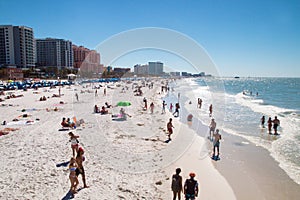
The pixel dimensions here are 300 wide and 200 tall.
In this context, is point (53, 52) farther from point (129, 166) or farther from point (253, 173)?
point (253, 173)

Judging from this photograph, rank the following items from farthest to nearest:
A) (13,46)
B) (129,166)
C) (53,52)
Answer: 1. (53,52)
2. (13,46)
3. (129,166)

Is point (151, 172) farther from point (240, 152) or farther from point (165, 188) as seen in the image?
point (240, 152)

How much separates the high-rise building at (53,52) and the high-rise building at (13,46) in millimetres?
17685

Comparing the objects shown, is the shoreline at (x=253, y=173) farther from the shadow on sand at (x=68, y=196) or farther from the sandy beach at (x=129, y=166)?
the shadow on sand at (x=68, y=196)

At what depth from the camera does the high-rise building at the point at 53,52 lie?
10937 cm

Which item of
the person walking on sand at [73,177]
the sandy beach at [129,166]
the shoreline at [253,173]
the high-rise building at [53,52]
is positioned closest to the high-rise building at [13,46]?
the high-rise building at [53,52]

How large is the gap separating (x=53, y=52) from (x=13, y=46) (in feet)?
77.1

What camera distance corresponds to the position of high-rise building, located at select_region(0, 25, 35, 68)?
3430 inches

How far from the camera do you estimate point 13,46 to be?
87812 mm

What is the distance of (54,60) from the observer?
111562mm

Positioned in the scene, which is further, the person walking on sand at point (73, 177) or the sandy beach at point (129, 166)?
the sandy beach at point (129, 166)

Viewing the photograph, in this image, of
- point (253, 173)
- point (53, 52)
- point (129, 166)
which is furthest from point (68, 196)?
point (53, 52)

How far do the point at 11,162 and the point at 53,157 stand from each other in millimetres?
1222

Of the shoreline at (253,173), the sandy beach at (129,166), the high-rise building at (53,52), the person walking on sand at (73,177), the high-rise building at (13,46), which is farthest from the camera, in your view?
the high-rise building at (53,52)
